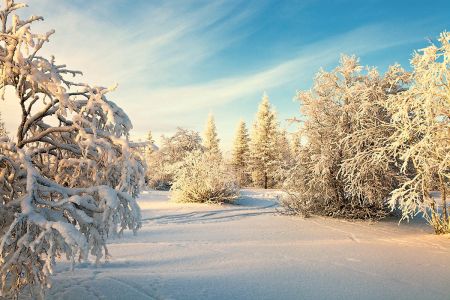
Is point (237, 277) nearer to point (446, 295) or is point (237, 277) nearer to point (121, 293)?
point (121, 293)

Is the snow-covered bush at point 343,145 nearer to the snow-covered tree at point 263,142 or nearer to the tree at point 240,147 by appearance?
the snow-covered tree at point 263,142

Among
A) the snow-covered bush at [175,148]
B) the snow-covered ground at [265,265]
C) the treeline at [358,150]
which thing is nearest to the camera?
the snow-covered ground at [265,265]

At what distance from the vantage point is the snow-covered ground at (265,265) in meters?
5.08

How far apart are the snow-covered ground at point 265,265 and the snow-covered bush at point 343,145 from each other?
4.73 feet

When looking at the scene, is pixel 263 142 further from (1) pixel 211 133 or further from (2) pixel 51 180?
(2) pixel 51 180

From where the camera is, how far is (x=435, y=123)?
8.65 metres

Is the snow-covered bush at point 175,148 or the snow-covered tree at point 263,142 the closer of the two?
the snow-covered bush at point 175,148

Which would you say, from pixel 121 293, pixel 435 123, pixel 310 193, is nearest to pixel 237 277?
pixel 121 293

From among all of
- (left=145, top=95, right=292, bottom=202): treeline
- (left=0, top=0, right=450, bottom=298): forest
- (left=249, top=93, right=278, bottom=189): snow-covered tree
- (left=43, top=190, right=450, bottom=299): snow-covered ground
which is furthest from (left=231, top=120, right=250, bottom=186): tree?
(left=43, top=190, right=450, bottom=299): snow-covered ground

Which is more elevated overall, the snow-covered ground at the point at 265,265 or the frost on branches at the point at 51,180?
the frost on branches at the point at 51,180

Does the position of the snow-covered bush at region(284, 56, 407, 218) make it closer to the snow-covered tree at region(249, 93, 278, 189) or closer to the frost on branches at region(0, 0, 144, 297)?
the frost on branches at region(0, 0, 144, 297)

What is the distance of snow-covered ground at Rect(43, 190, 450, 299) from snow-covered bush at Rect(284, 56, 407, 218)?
1.44m

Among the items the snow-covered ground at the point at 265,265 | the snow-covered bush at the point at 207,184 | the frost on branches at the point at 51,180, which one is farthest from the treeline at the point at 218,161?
the frost on branches at the point at 51,180

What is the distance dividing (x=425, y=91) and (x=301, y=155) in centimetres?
493
